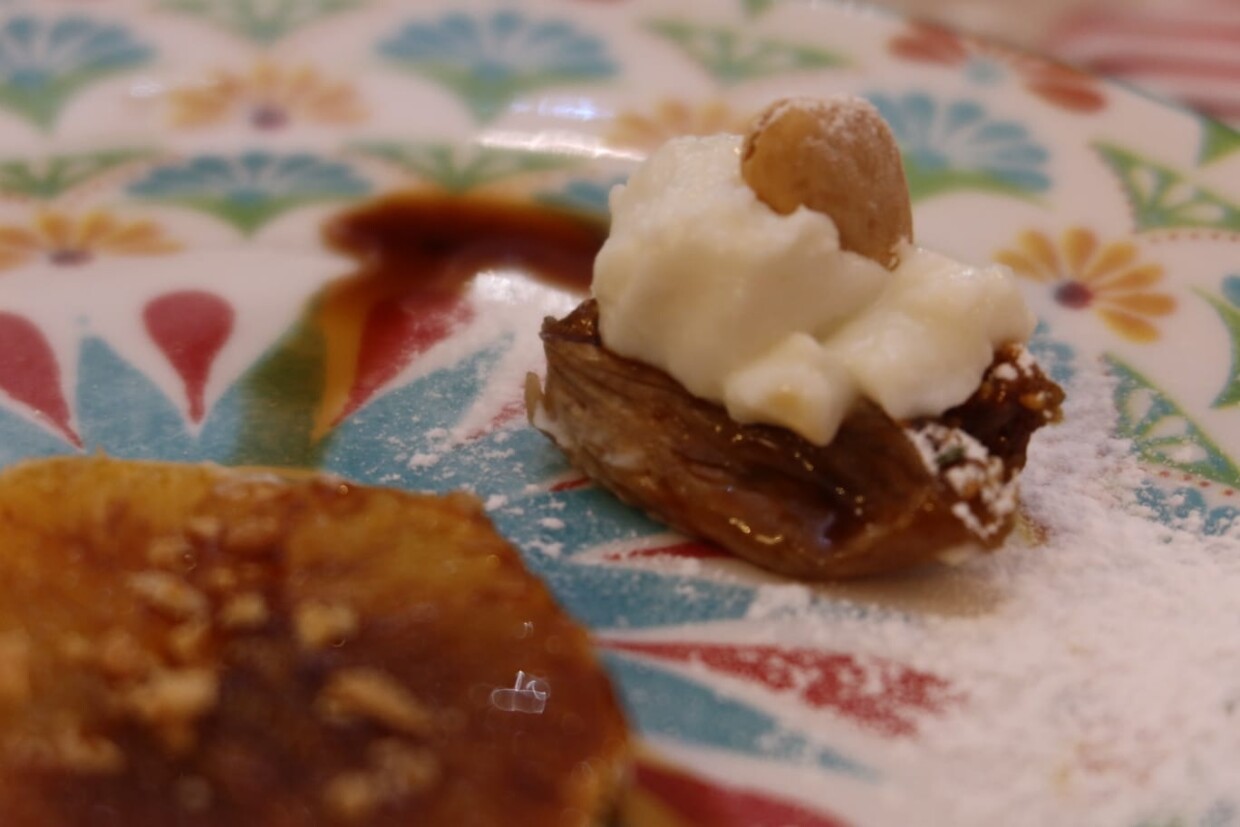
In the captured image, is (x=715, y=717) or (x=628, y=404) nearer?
(x=715, y=717)

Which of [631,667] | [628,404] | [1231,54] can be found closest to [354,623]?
[631,667]

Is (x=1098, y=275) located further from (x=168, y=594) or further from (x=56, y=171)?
(x=56, y=171)

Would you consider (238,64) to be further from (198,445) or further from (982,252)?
(982,252)

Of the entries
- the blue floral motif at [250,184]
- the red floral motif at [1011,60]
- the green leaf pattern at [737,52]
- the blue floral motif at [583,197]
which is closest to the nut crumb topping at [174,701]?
the blue floral motif at [250,184]

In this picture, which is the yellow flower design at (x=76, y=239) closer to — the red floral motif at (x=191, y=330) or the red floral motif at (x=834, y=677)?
the red floral motif at (x=191, y=330)

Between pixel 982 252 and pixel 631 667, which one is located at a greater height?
pixel 982 252

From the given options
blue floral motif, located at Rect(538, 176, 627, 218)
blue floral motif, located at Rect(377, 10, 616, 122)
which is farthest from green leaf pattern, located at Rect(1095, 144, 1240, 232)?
blue floral motif, located at Rect(377, 10, 616, 122)

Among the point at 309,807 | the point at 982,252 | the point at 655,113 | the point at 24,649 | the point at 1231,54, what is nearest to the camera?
the point at 309,807

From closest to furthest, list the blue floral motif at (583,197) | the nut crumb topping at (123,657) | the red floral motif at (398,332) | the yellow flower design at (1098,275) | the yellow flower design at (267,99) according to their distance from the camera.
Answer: the nut crumb topping at (123,657) < the red floral motif at (398,332) < the yellow flower design at (1098,275) < the blue floral motif at (583,197) < the yellow flower design at (267,99)

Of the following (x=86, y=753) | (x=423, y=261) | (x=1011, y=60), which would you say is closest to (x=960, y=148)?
(x=1011, y=60)
